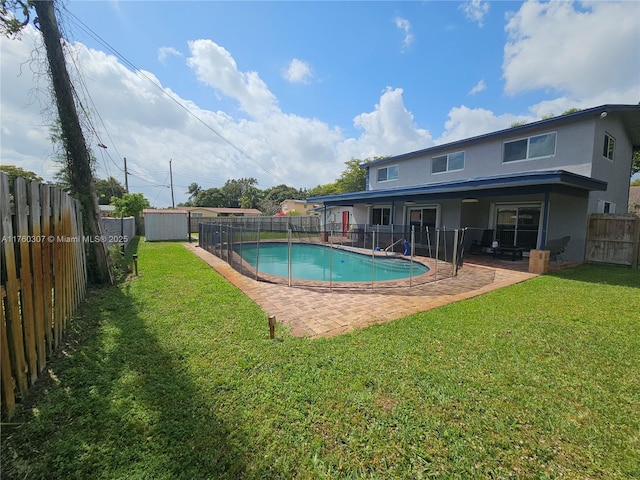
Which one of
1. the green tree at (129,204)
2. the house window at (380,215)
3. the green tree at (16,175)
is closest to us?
the green tree at (16,175)

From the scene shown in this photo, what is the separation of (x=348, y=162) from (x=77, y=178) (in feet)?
121

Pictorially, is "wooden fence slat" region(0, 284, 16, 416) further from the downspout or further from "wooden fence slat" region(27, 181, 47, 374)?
the downspout

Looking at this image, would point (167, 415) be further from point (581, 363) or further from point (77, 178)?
point (77, 178)

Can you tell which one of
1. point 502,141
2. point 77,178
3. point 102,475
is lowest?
point 102,475

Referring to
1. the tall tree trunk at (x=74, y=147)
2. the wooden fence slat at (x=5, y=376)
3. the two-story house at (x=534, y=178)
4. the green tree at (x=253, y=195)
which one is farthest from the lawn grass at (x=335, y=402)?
the green tree at (x=253, y=195)

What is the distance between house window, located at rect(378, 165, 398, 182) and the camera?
56.1 ft

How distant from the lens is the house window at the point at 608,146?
1027cm

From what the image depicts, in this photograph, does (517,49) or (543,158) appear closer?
(543,158)

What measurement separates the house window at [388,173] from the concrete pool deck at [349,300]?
10.3 meters

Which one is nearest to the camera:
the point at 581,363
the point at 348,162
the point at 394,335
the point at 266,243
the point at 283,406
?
the point at 283,406

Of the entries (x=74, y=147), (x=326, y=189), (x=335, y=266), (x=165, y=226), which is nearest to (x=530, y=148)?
(x=335, y=266)

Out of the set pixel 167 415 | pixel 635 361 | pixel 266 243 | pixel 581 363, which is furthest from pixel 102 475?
pixel 266 243

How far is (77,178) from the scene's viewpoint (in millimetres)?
6059

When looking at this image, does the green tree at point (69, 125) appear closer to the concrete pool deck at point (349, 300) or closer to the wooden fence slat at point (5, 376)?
the concrete pool deck at point (349, 300)
